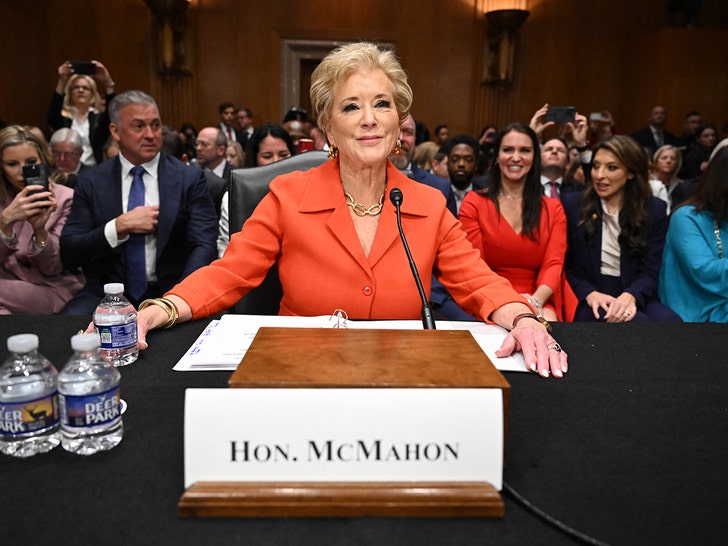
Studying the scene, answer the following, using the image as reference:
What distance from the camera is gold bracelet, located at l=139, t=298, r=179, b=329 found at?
1282mm

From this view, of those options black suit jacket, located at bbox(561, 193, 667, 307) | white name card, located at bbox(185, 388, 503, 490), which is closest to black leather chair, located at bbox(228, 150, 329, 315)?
white name card, located at bbox(185, 388, 503, 490)

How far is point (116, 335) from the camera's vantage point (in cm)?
108

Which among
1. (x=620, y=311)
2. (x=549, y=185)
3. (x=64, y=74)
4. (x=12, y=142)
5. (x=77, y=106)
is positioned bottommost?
(x=620, y=311)

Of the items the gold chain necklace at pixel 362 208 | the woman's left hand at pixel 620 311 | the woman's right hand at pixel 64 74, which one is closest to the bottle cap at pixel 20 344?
the gold chain necklace at pixel 362 208

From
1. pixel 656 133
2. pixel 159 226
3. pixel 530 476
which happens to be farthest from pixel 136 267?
pixel 656 133

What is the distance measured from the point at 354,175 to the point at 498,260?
141cm

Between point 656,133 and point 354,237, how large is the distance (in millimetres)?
7203

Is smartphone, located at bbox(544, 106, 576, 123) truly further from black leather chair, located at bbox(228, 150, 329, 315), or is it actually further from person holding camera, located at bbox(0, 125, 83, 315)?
person holding camera, located at bbox(0, 125, 83, 315)

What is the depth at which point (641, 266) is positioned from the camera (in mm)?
2766

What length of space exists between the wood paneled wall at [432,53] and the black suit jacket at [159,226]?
585cm

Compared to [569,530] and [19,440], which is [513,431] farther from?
[19,440]

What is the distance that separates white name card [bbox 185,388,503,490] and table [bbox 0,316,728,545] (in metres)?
0.06

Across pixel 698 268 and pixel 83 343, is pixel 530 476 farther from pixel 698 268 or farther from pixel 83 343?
pixel 698 268

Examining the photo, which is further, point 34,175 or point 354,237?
point 34,175
